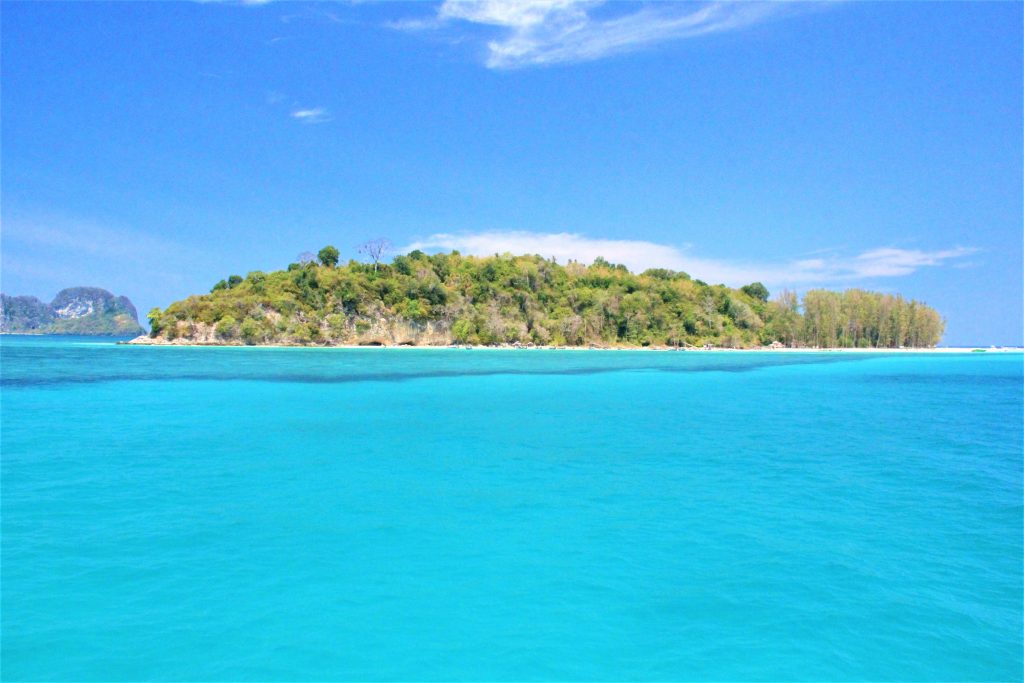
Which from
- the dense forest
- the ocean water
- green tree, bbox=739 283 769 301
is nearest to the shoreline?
the dense forest

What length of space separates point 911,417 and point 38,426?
28.6m

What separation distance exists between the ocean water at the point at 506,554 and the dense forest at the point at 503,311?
252ft

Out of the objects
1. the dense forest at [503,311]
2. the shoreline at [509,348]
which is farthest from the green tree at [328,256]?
→ the shoreline at [509,348]

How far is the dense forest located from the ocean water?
76.8m

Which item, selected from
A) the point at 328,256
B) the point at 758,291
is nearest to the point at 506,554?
the point at 328,256

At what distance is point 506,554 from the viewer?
7598 millimetres

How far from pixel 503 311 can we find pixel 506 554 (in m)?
91.0

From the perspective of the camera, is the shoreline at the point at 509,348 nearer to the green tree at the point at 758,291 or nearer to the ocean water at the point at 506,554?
the green tree at the point at 758,291

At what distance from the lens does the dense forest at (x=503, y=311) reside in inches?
3460

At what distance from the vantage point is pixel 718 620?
5.97 meters

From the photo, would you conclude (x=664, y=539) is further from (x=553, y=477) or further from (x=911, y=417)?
(x=911, y=417)

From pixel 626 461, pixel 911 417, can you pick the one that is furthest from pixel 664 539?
pixel 911 417

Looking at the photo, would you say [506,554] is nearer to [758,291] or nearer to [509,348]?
[509,348]

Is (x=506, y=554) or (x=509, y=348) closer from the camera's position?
(x=506, y=554)
